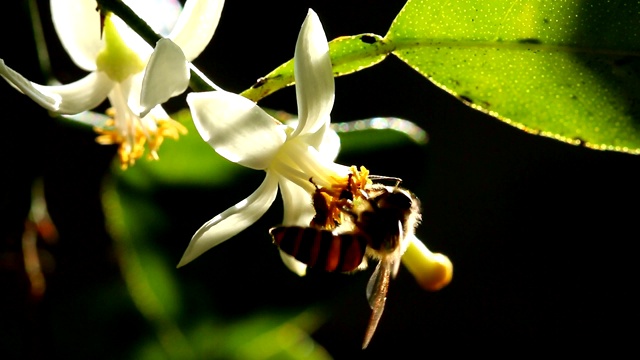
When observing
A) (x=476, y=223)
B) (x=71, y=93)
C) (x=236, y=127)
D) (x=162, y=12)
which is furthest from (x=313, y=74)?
(x=476, y=223)

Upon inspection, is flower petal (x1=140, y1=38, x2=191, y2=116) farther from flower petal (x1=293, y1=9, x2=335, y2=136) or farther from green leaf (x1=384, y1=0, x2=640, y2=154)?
green leaf (x1=384, y1=0, x2=640, y2=154)

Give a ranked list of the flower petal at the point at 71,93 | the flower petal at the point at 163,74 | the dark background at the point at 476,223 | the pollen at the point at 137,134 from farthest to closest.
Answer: the dark background at the point at 476,223 < the pollen at the point at 137,134 < the flower petal at the point at 71,93 < the flower petal at the point at 163,74

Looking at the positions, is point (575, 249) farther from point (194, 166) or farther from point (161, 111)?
point (161, 111)

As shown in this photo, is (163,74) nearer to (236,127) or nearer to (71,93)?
(236,127)

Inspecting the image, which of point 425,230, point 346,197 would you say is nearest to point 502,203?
point 425,230

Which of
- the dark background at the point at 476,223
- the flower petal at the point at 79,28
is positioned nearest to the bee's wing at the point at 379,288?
the flower petal at the point at 79,28

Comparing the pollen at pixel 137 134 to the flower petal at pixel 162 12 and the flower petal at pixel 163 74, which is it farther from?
the flower petal at pixel 163 74

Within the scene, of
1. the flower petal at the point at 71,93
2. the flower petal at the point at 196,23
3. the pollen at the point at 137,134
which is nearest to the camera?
the flower petal at the point at 71,93
